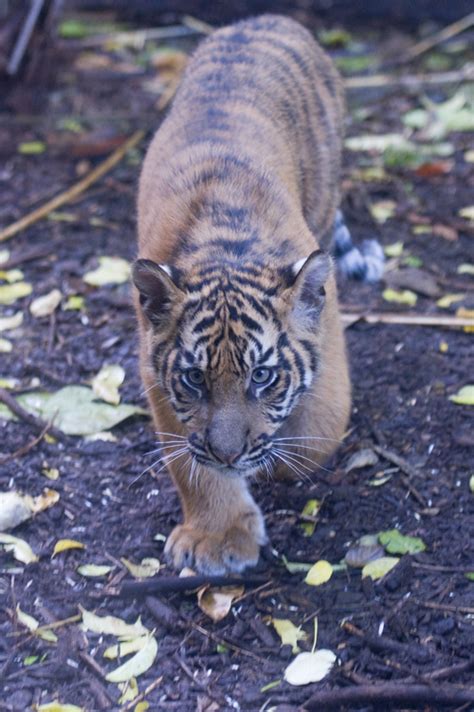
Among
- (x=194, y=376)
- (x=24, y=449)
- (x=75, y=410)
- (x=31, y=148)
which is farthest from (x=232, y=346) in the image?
(x=31, y=148)

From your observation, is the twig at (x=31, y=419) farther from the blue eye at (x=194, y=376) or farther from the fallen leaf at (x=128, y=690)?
the fallen leaf at (x=128, y=690)

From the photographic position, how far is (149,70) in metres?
8.68

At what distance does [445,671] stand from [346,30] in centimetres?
732

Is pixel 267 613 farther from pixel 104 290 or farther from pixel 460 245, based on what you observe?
pixel 460 245

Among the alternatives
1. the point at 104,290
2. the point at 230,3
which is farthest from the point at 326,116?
the point at 230,3

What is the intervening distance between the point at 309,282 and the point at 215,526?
95cm

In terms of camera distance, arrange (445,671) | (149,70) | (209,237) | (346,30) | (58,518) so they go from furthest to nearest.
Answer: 1. (346,30)
2. (149,70)
3. (58,518)
4. (209,237)
5. (445,671)

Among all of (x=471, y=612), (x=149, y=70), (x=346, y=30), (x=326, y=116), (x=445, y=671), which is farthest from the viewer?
(x=346, y=30)

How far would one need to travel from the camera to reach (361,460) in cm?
424

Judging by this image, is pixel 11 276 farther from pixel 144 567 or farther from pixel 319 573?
pixel 319 573

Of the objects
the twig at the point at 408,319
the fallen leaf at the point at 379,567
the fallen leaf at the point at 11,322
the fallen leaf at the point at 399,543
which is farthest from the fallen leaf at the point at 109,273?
the fallen leaf at the point at 379,567

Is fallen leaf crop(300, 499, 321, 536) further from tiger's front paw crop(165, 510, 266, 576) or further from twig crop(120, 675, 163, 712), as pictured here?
twig crop(120, 675, 163, 712)

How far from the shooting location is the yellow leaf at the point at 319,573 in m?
3.65

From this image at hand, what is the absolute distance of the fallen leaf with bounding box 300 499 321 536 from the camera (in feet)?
12.8
